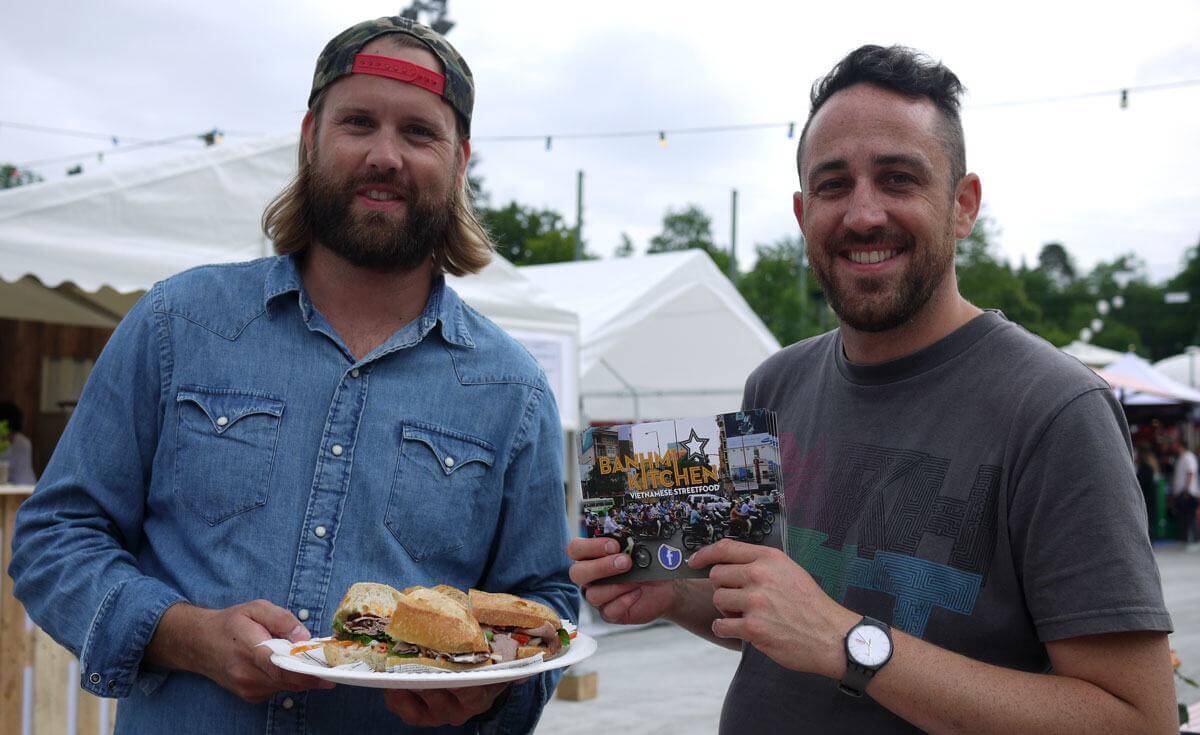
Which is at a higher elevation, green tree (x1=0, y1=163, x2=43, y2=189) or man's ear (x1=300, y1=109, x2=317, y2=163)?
green tree (x1=0, y1=163, x2=43, y2=189)

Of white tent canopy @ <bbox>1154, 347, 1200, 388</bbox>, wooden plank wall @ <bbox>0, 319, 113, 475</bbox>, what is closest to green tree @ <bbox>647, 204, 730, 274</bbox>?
white tent canopy @ <bbox>1154, 347, 1200, 388</bbox>

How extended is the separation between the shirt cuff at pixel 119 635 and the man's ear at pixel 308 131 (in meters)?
1.02

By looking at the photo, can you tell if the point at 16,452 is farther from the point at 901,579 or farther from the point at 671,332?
the point at 901,579

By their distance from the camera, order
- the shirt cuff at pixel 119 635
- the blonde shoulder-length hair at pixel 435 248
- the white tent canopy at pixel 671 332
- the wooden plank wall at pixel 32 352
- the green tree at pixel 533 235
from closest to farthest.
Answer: the shirt cuff at pixel 119 635
the blonde shoulder-length hair at pixel 435 248
the wooden plank wall at pixel 32 352
the white tent canopy at pixel 671 332
the green tree at pixel 533 235

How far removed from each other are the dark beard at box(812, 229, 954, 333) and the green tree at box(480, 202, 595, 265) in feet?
142

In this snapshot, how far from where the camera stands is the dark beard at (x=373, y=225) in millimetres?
2068

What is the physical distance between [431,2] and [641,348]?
5.43 metres

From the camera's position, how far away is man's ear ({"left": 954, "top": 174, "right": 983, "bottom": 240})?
79.8 inches

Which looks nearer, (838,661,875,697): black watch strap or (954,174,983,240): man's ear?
(838,661,875,697): black watch strap

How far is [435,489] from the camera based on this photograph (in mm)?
2059

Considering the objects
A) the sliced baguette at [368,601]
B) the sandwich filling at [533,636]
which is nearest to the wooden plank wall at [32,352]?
the sliced baguette at [368,601]

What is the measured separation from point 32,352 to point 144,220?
23.0ft

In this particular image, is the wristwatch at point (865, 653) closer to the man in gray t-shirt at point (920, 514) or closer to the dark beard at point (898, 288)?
the man in gray t-shirt at point (920, 514)

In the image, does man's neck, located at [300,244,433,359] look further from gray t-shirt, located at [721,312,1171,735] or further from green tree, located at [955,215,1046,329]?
green tree, located at [955,215,1046,329]
